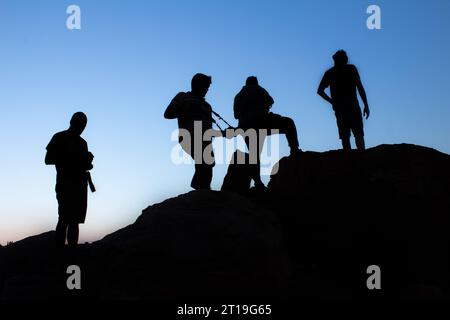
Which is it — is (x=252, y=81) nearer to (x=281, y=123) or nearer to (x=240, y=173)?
(x=281, y=123)

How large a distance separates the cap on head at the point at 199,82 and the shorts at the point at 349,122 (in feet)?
10.1

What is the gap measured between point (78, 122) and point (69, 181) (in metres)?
0.88

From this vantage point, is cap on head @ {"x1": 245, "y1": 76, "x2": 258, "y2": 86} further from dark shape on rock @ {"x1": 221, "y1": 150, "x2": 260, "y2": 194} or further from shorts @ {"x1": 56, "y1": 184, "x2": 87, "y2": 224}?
shorts @ {"x1": 56, "y1": 184, "x2": 87, "y2": 224}

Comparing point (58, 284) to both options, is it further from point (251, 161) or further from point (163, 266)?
point (251, 161)

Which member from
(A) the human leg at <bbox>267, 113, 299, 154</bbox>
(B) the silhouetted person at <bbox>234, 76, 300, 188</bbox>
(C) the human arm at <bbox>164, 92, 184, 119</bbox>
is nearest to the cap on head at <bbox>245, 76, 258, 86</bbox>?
(B) the silhouetted person at <bbox>234, 76, 300, 188</bbox>

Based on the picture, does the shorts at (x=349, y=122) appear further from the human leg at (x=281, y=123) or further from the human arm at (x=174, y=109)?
the human arm at (x=174, y=109)

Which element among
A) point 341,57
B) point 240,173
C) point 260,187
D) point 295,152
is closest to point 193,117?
point 240,173

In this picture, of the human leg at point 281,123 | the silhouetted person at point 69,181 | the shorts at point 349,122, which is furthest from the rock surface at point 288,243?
the human leg at point 281,123

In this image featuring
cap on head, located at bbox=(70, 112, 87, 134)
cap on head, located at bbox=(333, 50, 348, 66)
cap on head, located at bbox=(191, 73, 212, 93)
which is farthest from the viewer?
cap on head, located at bbox=(333, 50, 348, 66)

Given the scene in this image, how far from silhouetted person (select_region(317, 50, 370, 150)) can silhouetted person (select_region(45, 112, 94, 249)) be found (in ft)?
15.8

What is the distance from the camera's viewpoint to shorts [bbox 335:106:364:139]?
394 inches

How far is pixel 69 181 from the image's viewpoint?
7.54m

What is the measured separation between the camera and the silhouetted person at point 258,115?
30.5 ft

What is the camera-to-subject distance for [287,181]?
399 inches
